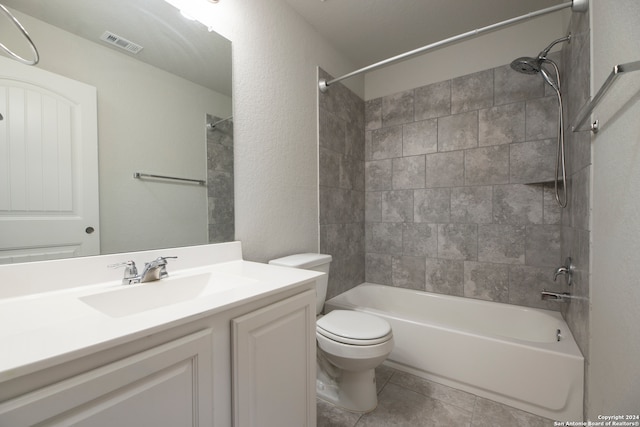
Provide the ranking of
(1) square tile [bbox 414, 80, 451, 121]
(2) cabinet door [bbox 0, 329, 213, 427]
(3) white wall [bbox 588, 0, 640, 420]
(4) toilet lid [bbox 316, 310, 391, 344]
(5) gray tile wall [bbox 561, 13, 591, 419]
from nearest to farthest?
(2) cabinet door [bbox 0, 329, 213, 427] → (3) white wall [bbox 588, 0, 640, 420] → (5) gray tile wall [bbox 561, 13, 591, 419] → (4) toilet lid [bbox 316, 310, 391, 344] → (1) square tile [bbox 414, 80, 451, 121]

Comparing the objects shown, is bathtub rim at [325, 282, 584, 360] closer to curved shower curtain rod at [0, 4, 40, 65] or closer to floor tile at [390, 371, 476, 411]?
floor tile at [390, 371, 476, 411]

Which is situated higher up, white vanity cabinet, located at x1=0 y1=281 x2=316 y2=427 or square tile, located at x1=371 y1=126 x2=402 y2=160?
square tile, located at x1=371 y1=126 x2=402 y2=160

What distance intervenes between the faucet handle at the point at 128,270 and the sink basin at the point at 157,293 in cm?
5

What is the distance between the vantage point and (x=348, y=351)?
4.44 ft

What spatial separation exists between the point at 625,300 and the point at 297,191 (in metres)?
1.60

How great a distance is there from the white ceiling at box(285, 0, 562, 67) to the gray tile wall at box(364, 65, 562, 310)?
369 millimetres

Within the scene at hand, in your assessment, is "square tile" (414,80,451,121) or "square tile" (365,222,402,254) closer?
"square tile" (414,80,451,121)

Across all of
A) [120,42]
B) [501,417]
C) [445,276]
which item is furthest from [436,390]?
[120,42]

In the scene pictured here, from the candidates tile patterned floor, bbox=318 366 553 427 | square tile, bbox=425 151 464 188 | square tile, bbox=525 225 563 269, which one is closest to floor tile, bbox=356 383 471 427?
tile patterned floor, bbox=318 366 553 427

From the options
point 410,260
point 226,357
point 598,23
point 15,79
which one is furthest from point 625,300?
point 15,79

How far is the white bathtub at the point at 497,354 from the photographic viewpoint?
136 cm

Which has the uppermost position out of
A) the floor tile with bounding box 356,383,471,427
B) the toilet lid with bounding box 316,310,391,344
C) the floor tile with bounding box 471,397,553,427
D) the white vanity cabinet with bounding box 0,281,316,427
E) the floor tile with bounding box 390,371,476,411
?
the white vanity cabinet with bounding box 0,281,316,427

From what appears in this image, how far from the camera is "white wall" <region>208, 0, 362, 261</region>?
1.50 metres

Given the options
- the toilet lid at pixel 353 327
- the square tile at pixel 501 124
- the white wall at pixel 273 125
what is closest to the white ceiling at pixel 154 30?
the white wall at pixel 273 125
